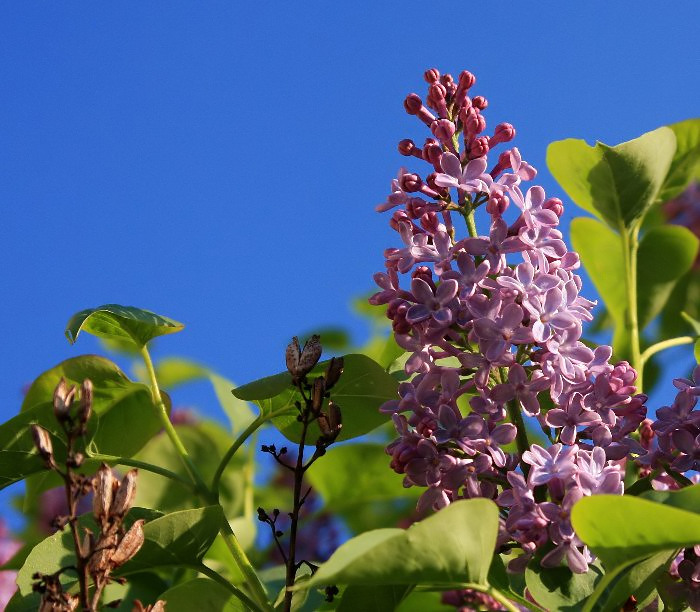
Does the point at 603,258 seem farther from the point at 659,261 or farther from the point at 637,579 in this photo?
the point at 637,579

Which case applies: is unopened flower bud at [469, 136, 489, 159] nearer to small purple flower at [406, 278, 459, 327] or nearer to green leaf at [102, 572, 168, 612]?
small purple flower at [406, 278, 459, 327]

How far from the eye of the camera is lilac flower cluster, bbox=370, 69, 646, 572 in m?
1.20

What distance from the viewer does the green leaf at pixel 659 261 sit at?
2.10 m

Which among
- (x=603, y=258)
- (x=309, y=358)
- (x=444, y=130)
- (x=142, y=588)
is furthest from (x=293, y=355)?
(x=603, y=258)

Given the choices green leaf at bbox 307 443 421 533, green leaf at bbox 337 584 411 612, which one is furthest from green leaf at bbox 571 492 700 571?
green leaf at bbox 307 443 421 533

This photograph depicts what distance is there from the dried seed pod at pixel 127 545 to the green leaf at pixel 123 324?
432 mm

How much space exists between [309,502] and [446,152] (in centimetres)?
156

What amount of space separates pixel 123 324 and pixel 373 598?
1.97ft

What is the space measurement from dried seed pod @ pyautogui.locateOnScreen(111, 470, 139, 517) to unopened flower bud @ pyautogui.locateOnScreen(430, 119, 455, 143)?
683 mm

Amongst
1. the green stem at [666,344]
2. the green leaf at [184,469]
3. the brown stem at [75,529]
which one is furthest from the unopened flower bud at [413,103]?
the green leaf at [184,469]

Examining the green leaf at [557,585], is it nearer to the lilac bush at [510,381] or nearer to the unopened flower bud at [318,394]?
the lilac bush at [510,381]

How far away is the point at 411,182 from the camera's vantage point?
1.37 metres

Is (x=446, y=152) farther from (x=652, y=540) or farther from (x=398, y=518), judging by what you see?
(x=398, y=518)

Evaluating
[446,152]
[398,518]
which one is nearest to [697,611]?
[446,152]
